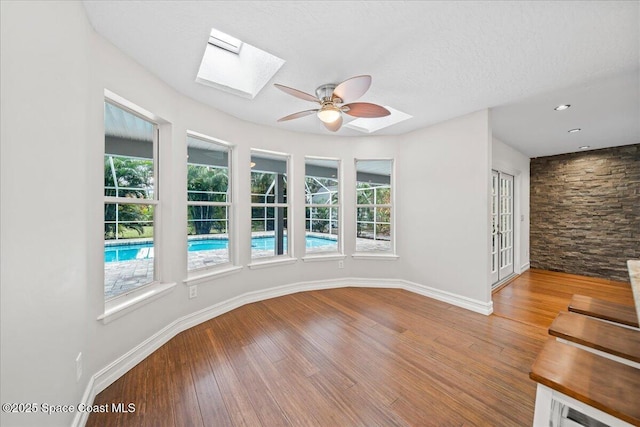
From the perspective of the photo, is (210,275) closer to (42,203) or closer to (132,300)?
(132,300)

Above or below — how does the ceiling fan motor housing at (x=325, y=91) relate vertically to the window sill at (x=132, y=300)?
above

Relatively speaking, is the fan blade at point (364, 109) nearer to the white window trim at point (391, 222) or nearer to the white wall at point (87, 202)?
the white wall at point (87, 202)

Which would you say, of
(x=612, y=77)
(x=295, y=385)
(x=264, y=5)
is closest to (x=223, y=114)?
(x=264, y=5)

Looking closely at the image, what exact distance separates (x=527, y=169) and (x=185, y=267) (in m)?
6.89

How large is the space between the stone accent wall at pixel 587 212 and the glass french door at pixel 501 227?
1.02 meters

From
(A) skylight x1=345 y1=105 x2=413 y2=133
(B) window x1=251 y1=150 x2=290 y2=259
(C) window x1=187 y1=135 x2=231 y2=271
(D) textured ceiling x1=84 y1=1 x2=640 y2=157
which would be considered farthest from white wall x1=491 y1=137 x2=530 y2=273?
(C) window x1=187 y1=135 x2=231 y2=271

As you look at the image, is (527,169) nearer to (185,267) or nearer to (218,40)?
(218,40)

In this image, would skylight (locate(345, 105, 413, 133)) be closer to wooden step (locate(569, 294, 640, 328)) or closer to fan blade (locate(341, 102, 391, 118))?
fan blade (locate(341, 102, 391, 118))

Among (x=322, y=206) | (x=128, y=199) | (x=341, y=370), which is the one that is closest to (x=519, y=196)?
(x=322, y=206)

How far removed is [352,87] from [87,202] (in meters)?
2.08

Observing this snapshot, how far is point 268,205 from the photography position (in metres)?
3.56

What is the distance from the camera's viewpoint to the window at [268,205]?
3539mm

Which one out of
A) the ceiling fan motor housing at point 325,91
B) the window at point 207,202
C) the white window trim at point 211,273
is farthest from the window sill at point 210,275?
the ceiling fan motor housing at point 325,91

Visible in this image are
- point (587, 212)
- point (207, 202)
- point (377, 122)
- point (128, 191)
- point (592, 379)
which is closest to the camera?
point (592, 379)
